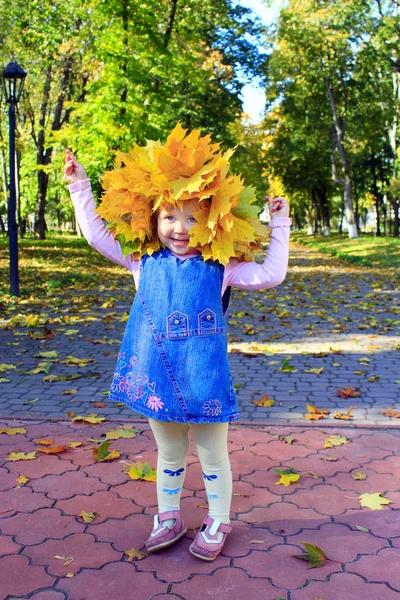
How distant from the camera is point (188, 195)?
2.82 m

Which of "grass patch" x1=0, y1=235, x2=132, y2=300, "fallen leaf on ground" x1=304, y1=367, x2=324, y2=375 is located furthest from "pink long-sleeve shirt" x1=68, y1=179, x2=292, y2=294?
"grass patch" x1=0, y1=235, x2=132, y2=300

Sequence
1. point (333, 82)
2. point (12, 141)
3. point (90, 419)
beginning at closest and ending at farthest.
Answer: point (90, 419)
point (12, 141)
point (333, 82)

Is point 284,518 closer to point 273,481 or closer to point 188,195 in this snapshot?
point 273,481

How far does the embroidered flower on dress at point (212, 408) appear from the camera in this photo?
2.86 metres

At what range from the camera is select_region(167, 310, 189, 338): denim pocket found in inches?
114

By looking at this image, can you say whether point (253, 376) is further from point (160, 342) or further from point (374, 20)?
point (374, 20)

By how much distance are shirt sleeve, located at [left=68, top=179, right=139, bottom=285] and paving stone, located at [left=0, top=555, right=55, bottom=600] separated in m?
1.38

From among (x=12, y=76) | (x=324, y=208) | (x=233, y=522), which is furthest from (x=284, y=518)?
(x=324, y=208)

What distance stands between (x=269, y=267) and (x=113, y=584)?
1.55 metres

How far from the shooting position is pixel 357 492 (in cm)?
372

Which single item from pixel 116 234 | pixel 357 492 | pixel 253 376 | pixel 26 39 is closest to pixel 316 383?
pixel 253 376

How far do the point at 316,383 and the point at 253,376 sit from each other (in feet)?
2.16

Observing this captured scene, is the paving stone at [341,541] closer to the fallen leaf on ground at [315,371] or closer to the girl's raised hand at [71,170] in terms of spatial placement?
the girl's raised hand at [71,170]

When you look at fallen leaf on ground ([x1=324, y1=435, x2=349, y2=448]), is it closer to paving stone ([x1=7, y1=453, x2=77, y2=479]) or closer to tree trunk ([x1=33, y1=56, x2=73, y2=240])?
paving stone ([x1=7, y1=453, x2=77, y2=479])
